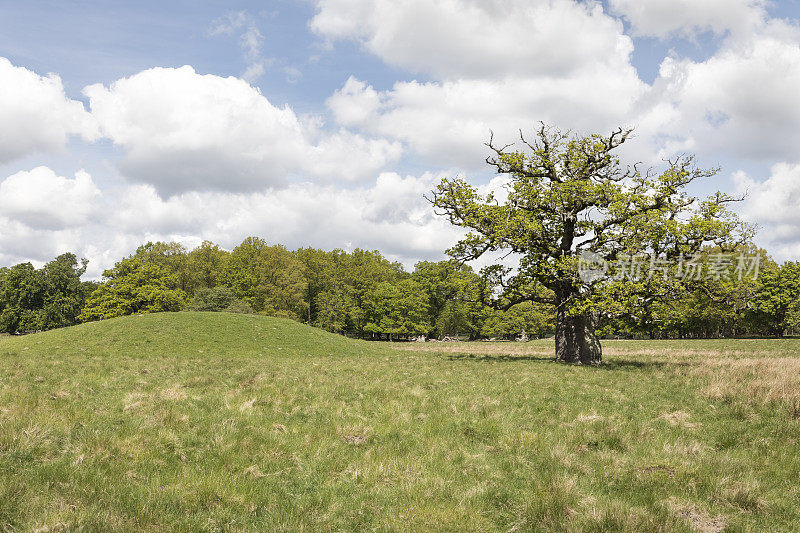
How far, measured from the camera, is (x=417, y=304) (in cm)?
8488

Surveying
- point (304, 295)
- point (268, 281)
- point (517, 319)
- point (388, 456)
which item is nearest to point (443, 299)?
point (517, 319)

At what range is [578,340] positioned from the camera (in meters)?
28.0

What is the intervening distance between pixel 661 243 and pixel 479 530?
25507 mm

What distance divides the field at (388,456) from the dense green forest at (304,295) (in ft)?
178

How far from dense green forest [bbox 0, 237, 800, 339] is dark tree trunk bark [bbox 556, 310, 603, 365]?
39.3 m

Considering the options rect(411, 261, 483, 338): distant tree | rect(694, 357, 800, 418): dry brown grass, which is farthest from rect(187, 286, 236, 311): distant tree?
rect(694, 357, 800, 418): dry brown grass

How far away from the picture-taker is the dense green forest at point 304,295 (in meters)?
71.0

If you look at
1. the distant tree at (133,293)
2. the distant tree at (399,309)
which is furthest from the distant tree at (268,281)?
the distant tree at (399,309)

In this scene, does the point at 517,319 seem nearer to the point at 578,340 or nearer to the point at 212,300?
the point at 212,300

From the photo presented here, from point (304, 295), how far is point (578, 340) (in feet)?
217

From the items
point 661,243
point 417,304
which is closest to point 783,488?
point 661,243

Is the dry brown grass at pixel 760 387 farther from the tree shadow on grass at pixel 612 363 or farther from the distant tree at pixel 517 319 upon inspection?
the distant tree at pixel 517 319

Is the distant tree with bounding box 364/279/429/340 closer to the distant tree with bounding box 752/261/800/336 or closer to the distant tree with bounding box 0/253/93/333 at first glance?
the distant tree with bounding box 752/261/800/336

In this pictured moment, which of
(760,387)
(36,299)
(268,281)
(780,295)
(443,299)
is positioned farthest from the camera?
(443,299)
